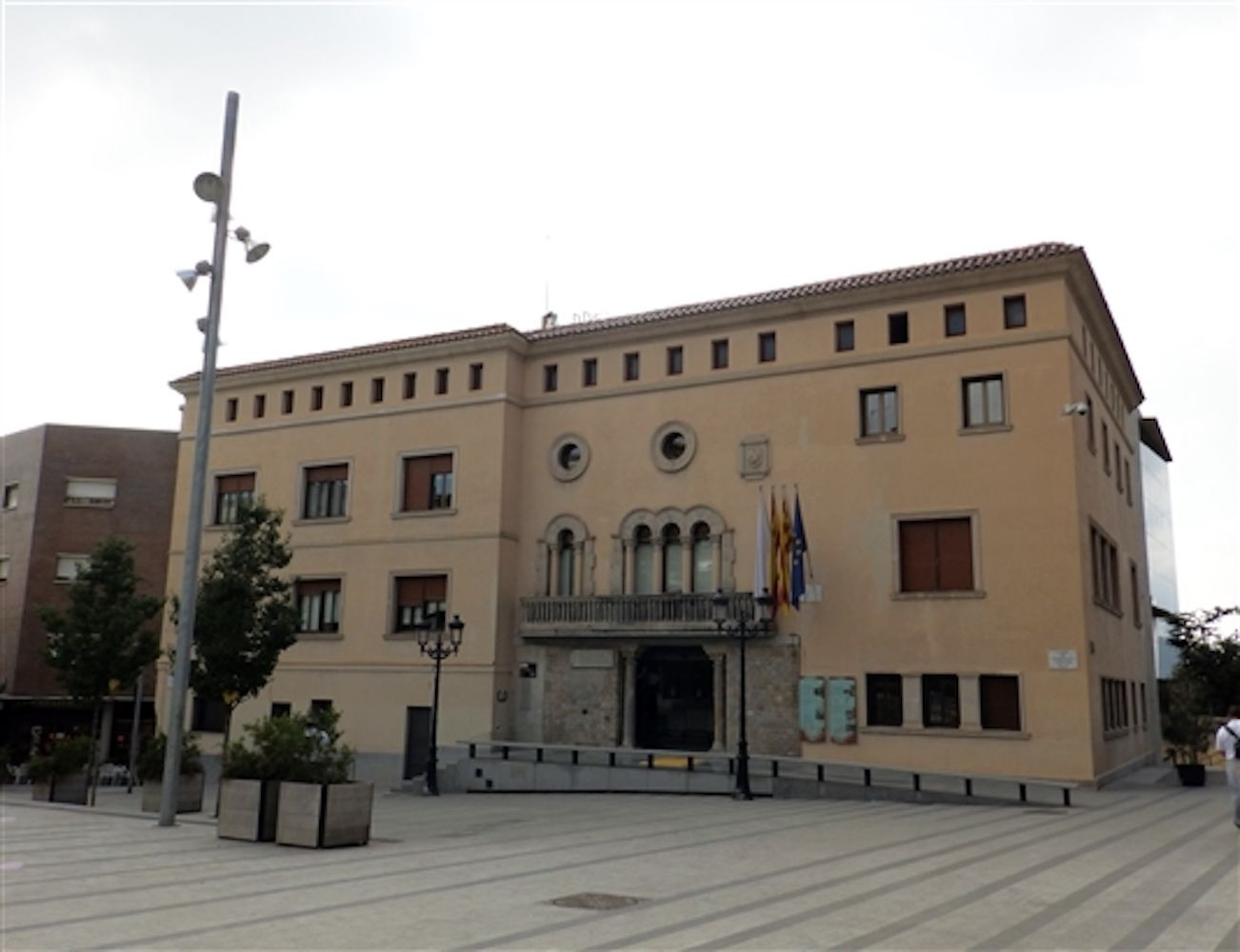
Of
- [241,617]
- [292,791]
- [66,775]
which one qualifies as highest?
[241,617]

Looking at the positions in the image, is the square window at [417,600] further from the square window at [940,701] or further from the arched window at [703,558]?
the square window at [940,701]

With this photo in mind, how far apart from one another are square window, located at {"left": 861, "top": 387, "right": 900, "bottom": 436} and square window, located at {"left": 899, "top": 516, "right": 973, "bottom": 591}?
94.6 inches

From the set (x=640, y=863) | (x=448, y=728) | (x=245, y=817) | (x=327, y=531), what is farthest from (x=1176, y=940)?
(x=327, y=531)

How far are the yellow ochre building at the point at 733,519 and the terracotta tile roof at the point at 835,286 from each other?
0.08 metres

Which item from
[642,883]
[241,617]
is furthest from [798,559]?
[642,883]

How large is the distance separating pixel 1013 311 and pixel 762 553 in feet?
26.9

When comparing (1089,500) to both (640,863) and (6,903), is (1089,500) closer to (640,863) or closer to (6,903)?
(640,863)

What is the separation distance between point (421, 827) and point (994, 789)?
12537mm

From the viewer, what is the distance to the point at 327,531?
33.3 meters

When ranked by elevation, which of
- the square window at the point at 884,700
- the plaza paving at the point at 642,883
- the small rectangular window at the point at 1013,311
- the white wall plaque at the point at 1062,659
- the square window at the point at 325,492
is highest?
the small rectangular window at the point at 1013,311

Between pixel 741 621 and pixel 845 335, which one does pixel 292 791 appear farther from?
pixel 845 335

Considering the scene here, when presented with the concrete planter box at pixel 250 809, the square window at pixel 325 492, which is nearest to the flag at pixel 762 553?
the square window at pixel 325 492

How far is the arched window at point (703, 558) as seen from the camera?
1104 inches

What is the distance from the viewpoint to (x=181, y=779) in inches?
747
